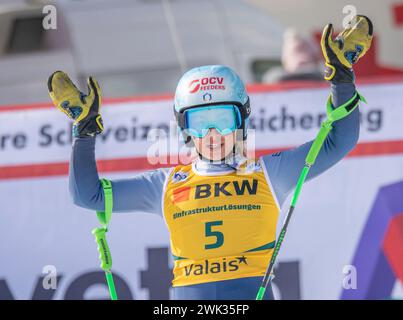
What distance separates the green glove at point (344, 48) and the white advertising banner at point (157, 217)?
198 cm

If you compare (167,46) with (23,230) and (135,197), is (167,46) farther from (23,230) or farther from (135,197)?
(135,197)

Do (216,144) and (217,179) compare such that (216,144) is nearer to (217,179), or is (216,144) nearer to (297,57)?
(217,179)

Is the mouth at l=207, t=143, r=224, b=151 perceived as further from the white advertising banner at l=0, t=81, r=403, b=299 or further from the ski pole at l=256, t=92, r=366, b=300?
the white advertising banner at l=0, t=81, r=403, b=299

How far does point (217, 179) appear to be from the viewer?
16.1 feet

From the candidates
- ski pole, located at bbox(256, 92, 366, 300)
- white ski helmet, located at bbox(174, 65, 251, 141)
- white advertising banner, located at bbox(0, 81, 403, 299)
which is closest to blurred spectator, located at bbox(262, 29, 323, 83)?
white advertising banner, located at bbox(0, 81, 403, 299)

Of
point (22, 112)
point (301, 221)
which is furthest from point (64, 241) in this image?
point (301, 221)

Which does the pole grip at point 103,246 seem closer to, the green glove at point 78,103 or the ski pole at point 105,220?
the ski pole at point 105,220

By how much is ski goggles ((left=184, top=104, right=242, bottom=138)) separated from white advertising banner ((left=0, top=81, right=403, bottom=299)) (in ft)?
5.76

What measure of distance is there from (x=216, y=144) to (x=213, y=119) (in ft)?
0.35

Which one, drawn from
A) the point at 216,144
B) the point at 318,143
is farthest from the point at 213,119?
the point at 318,143

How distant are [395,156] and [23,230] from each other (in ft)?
6.82

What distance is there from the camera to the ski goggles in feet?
15.9
